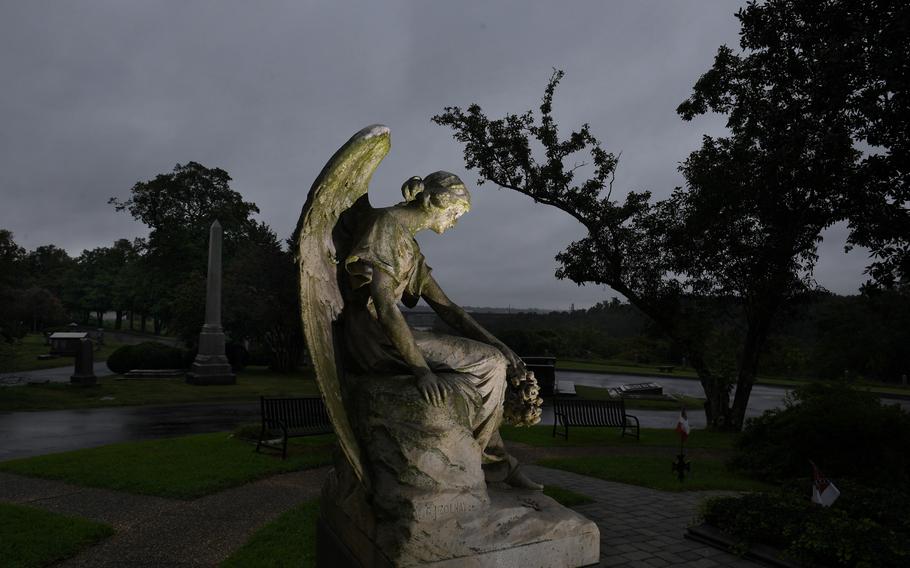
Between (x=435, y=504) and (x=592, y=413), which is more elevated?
(x=435, y=504)

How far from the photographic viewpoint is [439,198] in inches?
122

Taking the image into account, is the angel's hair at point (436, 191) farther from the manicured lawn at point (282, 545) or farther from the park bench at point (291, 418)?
the park bench at point (291, 418)

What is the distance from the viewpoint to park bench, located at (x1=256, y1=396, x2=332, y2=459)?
853 cm

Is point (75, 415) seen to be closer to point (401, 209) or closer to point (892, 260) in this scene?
point (401, 209)

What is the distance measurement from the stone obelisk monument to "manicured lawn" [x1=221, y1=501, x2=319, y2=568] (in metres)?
15.4

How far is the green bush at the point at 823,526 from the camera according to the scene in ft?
12.4

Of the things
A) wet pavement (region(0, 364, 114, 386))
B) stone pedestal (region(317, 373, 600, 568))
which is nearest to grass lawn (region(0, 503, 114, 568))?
stone pedestal (region(317, 373, 600, 568))

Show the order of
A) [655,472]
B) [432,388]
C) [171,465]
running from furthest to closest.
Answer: [655,472]
[171,465]
[432,388]

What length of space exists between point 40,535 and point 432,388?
13.6ft

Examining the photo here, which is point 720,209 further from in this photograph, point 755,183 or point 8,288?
point 8,288

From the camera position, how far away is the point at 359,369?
10.0ft

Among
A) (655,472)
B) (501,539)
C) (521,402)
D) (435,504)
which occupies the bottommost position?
(655,472)

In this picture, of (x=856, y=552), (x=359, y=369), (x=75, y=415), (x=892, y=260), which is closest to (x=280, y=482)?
(x=359, y=369)

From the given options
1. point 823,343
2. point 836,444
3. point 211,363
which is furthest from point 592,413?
point 823,343
